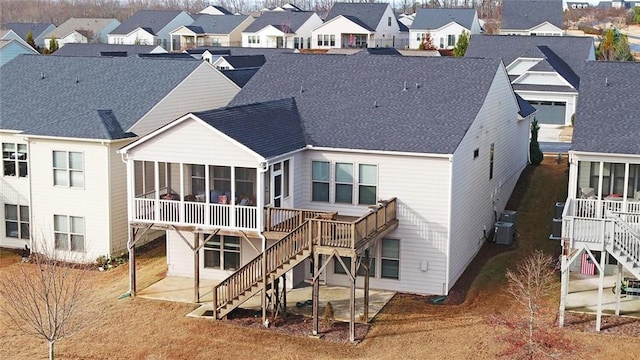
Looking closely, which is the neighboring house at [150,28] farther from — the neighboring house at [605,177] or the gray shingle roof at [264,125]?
the neighboring house at [605,177]

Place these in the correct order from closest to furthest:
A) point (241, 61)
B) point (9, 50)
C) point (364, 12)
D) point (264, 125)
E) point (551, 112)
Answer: point (264, 125)
point (9, 50)
point (551, 112)
point (241, 61)
point (364, 12)

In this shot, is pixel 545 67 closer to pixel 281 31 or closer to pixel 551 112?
pixel 551 112

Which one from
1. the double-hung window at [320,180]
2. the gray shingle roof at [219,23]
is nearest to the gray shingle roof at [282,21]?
the gray shingle roof at [219,23]

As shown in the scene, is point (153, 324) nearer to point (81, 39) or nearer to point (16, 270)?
point (16, 270)

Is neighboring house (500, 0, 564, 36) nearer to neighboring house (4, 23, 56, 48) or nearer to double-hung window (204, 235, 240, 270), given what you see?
neighboring house (4, 23, 56, 48)

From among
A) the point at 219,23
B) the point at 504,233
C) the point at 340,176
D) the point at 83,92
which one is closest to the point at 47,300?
the point at 340,176

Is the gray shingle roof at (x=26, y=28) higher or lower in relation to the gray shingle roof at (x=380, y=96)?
higher
